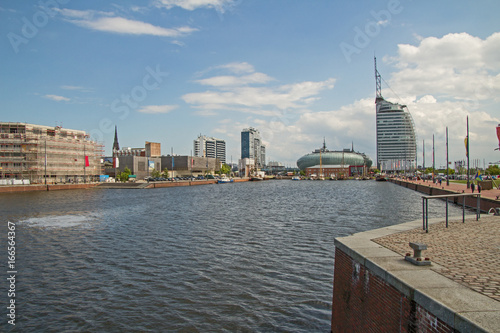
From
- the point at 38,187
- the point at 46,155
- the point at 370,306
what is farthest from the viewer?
the point at 46,155

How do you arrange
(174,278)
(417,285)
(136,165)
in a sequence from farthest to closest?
(136,165)
(174,278)
(417,285)

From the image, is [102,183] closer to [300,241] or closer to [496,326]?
[300,241]

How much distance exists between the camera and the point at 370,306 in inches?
315

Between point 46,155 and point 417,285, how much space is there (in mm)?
110464

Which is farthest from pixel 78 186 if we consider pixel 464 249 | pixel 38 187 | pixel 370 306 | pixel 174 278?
pixel 370 306

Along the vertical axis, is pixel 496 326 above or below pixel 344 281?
above

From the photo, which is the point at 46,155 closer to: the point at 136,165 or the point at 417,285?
the point at 136,165

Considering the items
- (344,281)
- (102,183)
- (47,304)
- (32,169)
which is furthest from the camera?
(102,183)

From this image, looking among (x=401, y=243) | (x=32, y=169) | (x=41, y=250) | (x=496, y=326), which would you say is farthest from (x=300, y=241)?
(x=32, y=169)

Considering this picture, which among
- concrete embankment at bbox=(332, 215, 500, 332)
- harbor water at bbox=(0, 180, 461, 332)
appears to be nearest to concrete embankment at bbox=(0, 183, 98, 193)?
harbor water at bbox=(0, 180, 461, 332)

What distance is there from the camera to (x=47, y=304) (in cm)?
1373

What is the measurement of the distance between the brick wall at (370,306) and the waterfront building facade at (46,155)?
10248 centimetres

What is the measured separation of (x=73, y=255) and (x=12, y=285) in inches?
210

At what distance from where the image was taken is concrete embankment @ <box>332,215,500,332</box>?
19.0 ft
